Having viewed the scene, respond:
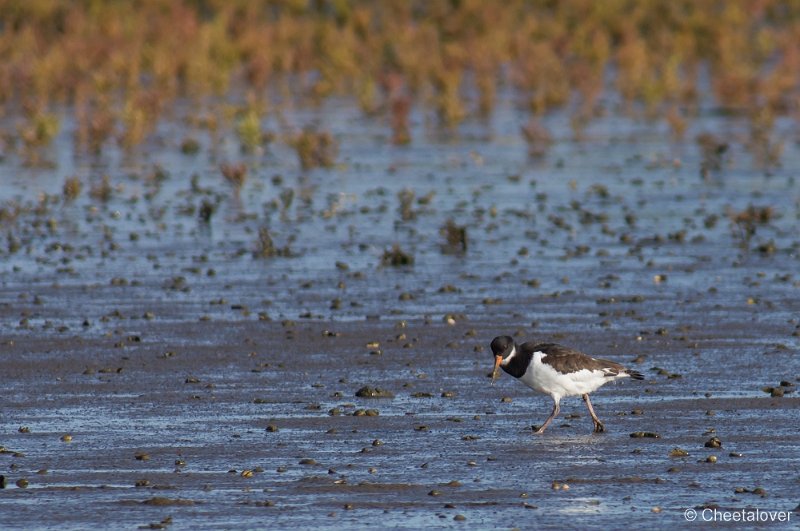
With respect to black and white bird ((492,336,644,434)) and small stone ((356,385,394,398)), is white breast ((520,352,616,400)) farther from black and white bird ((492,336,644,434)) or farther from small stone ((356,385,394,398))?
small stone ((356,385,394,398))

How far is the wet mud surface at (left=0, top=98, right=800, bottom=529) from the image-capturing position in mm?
8828

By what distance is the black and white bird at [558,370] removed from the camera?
10.4 metres

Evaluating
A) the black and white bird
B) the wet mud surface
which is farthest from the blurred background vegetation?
the black and white bird

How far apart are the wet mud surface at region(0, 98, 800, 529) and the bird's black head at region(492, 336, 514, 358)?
18.1 inches

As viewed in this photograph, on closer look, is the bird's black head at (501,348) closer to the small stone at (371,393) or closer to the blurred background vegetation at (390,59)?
the small stone at (371,393)

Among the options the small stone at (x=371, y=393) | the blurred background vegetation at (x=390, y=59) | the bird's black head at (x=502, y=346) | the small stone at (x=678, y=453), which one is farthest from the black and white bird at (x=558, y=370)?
the blurred background vegetation at (x=390, y=59)

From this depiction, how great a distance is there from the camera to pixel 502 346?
1073cm

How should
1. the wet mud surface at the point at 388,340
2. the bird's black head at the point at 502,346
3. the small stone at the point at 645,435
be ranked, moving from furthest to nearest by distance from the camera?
1. the bird's black head at the point at 502,346
2. the small stone at the point at 645,435
3. the wet mud surface at the point at 388,340

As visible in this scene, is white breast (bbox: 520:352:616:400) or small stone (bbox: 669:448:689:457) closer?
small stone (bbox: 669:448:689:457)

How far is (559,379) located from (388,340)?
10.9 ft

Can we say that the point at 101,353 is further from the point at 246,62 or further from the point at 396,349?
the point at 246,62

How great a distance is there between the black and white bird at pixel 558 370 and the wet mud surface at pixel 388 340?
30 centimetres

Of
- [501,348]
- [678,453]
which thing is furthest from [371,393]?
[678,453]

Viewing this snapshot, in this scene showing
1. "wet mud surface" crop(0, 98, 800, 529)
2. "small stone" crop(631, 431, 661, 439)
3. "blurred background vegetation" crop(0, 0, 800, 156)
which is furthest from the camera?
"blurred background vegetation" crop(0, 0, 800, 156)
